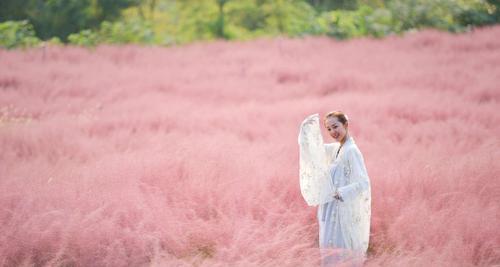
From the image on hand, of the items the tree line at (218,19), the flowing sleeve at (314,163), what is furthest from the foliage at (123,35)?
the flowing sleeve at (314,163)

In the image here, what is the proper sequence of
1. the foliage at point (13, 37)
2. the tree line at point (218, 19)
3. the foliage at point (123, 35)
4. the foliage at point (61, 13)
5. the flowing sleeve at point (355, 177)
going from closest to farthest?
the flowing sleeve at point (355, 177)
the foliage at point (13, 37)
the tree line at point (218, 19)
the foliage at point (123, 35)
the foliage at point (61, 13)

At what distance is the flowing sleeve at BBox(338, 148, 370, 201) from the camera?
102 inches

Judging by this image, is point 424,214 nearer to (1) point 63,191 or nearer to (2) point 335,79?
(1) point 63,191

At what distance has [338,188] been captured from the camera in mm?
2645

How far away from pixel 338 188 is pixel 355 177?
0.13 meters

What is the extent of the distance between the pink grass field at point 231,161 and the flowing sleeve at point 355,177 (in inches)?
19.7

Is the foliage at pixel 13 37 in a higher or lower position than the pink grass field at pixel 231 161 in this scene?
higher

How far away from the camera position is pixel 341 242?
275 cm

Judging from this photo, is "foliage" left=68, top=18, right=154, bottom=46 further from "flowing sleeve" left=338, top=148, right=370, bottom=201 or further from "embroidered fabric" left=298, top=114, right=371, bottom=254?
"flowing sleeve" left=338, top=148, right=370, bottom=201

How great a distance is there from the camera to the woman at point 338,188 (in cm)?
262

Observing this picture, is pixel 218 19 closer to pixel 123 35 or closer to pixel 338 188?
pixel 123 35

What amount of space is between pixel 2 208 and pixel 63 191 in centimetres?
44

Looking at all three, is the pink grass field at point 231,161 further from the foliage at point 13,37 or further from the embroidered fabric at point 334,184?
the foliage at point 13,37

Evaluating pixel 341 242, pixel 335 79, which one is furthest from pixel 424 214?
pixel 335 79
